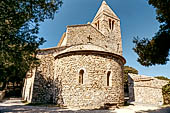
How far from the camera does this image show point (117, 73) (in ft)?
38.9

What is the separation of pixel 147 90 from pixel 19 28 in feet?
59.5

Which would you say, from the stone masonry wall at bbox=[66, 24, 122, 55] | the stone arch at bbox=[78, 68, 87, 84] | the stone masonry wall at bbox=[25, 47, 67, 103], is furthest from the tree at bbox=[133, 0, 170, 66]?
the stone masonry wall at bbox=[25, 47, 67, 103]

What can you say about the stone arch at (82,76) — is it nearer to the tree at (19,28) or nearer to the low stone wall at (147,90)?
the tree at (19,28)

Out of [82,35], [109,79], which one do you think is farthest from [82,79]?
[82,35]

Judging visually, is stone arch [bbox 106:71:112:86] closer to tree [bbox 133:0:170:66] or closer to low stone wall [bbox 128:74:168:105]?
tree [bbox 133:0:170:66]

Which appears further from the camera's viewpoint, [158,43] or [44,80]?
[44,80]

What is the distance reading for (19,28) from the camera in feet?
25.1

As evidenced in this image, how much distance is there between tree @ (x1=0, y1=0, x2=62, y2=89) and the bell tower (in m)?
15.8

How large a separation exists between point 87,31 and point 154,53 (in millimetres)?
10181

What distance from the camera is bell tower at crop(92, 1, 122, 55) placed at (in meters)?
23.2

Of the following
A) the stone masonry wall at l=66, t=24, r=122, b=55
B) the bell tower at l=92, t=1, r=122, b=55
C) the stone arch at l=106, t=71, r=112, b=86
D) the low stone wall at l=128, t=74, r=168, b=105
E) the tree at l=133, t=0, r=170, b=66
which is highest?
the bell tower at l=92, t=1, r=122, b=55

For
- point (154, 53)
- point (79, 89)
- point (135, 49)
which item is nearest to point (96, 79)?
point (79, 89)

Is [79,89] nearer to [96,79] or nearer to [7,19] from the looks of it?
[96,79]

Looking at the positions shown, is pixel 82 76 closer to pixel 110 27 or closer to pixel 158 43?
pixel 158 43
